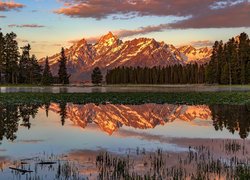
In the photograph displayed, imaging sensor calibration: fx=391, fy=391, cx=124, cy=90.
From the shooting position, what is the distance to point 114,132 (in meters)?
21.2

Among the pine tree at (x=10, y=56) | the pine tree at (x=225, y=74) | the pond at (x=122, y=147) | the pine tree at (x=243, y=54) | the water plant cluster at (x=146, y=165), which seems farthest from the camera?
the pine tree at (x=10, y=56)

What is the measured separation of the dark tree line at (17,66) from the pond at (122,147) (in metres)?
90.5

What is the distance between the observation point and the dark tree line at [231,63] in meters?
103

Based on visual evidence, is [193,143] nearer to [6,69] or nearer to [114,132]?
[114,132]

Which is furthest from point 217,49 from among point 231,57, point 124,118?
point 124,118

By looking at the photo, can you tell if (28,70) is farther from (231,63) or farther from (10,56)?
(231,63)

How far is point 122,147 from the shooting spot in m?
16.3

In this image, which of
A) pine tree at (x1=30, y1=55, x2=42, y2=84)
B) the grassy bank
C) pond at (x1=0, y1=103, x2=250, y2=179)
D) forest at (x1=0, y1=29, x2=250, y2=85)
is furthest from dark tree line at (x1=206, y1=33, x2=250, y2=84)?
pond at (x1=0, y1=103, x2=250, y2=179)

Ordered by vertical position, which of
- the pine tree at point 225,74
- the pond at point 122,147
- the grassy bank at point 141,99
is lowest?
the grassy bank at point 141,99

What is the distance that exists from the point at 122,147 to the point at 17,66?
104470 mm

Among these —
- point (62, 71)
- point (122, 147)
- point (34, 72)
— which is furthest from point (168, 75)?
point (122, 147)

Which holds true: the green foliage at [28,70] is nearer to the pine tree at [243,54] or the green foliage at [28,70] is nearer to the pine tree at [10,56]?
the pine tree at [10,56]

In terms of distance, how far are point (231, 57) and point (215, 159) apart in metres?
100.0

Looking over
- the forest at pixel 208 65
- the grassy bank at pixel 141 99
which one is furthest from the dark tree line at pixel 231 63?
the grassy bank at pixel 141 99
